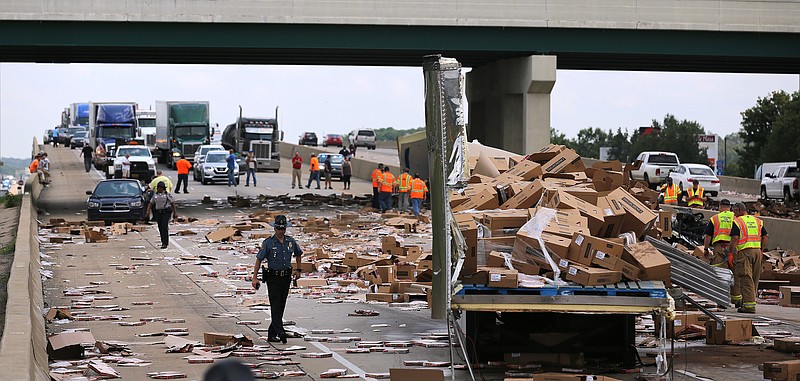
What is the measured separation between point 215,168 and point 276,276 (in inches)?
1738

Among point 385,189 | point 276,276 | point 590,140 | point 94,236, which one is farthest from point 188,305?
point 590,140

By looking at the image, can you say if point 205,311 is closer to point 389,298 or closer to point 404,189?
point 389,298

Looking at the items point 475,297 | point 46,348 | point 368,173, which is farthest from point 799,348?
point 368,173

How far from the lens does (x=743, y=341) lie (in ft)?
48.5

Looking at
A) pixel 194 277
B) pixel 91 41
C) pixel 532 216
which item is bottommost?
pixel 194 277

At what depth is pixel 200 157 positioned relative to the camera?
199ft

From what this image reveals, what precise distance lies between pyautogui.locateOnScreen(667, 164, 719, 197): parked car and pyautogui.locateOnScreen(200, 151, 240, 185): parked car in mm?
20766

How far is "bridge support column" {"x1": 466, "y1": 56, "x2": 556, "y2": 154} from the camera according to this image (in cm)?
4494

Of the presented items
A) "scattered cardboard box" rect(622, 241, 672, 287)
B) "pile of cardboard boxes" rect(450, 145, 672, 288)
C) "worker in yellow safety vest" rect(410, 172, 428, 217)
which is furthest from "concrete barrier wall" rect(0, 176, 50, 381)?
"worker in yellow safety vest" rect(410, 172, 428, 217)

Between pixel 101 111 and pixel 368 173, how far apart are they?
16323 mm

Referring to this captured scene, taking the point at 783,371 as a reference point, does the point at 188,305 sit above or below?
below

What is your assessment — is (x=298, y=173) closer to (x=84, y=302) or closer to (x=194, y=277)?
(x=194, y=277)

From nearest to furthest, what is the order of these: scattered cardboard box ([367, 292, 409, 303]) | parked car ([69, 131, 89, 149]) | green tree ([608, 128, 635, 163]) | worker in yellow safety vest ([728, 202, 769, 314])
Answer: worker in yellow safety vest ([728, 202, 769, 314])
scattered cardboard box ([367, 292, 409, 303])
parked car ([69, 131, 89, 149])
green tree ([608, 128, 635, 163])

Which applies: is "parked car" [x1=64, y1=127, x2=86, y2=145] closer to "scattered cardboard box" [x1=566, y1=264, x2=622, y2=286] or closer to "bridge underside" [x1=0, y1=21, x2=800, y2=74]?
"bridge underside" [x1=0, y1=21, x2=800, y2=74]
